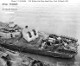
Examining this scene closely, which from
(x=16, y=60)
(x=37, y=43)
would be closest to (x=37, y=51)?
(x=37, y=43)

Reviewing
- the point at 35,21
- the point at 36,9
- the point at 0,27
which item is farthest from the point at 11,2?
the point at 0,27

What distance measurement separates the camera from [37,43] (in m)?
27.9

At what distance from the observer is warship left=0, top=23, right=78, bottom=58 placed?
85.2ft

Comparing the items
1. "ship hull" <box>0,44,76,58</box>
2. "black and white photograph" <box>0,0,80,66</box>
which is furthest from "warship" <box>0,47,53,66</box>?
"ship hull" <box>0,44,76,58</box>

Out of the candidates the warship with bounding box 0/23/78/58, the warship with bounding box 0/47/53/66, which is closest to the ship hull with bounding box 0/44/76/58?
the warship with bounding box 0/23/78/58

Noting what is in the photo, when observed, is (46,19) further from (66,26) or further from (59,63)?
(59,63)

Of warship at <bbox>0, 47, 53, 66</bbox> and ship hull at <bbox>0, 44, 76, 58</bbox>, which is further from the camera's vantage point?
ship hull at <bbox>0, 44, 76, 58</bbox>

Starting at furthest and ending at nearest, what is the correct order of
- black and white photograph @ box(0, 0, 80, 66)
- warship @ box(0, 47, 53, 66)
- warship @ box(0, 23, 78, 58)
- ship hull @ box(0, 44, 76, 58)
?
warship @ box(0, 23, 78, 58)
ship hull @ box(0, 44, 76, 58)
black and white photograph @ box(0, 0, 80, 66)
warship @ box(0, 47, 53, 66)

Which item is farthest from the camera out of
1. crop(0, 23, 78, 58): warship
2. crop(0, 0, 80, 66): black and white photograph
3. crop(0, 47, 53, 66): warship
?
crop(0, 23, 78, 58): warship

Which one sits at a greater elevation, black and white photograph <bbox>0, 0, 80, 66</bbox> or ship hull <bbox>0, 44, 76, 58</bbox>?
black and white photograph <bbox>0, 0, 80, 66</bbox>

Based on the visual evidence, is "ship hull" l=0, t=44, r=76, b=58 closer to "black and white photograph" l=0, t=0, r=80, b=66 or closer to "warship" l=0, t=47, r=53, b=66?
"black and white photograph" l=0, t=0, r=80, b=66

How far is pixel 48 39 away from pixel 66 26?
1021cm

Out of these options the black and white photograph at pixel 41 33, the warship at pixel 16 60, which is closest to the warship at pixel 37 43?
the black and white photograph at pixel 41 33

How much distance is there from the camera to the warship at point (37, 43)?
1022 inches
